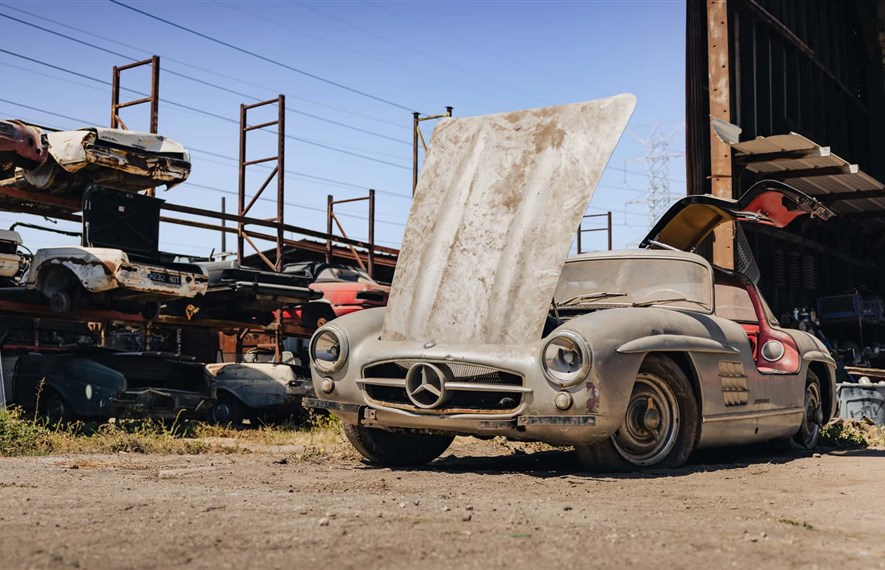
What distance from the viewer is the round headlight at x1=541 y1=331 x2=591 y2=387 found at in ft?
18.5

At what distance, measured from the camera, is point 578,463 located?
684 centimetres

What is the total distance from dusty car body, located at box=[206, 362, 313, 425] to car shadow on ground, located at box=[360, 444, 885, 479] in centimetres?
428

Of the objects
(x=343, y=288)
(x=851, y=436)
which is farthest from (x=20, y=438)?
(x=851, y=436)

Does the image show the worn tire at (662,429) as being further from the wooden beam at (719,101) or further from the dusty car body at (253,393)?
the wooden beam at (719,101)

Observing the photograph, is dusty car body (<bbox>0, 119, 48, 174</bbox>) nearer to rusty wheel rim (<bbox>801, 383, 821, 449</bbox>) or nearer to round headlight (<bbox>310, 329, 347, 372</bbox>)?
round headlight (<bbox>310, 329, 347, 372</bbox>)

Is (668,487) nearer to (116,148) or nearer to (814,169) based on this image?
(116,148)

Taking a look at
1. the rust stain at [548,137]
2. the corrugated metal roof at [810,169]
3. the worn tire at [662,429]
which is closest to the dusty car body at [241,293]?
the corrugated metal roof at [810,169]

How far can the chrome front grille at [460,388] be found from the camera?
5.83 metres

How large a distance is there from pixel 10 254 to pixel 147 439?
3.06 meters

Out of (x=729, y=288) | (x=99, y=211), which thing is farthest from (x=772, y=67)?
(x=99, y=211)

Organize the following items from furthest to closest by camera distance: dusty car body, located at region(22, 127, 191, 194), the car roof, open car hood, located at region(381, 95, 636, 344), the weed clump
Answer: dusty car body, located at region(22, 127, 191, 194), the weed clump, the car roof, open car hood, located at region(381, 95, 636, 344)

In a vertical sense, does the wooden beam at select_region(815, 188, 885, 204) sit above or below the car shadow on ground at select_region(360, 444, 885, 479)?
above

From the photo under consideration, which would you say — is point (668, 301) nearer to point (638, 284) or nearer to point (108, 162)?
point (638, 284)

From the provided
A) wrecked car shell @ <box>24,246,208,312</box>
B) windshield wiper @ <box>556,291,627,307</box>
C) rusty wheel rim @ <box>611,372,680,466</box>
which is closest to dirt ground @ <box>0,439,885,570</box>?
rusty wheel rim @ <box>611,372,680,466</box>
